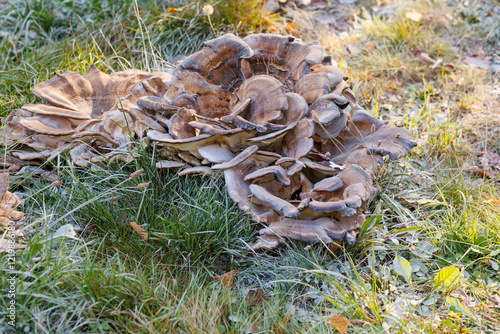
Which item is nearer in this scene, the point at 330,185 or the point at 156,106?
the point at 330,185

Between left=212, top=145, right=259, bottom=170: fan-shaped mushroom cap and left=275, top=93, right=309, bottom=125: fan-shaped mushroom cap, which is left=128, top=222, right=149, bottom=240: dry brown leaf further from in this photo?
left=275, top=93, right=309, bottom=125: fan-shaped mushroom cap

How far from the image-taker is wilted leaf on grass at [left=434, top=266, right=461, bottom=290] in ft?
9.61

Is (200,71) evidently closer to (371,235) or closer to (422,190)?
(371,235)

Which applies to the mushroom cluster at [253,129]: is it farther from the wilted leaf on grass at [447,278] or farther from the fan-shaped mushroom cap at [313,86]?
the wilted leaf on grass at [447,278]

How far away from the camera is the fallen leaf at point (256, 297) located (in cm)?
285

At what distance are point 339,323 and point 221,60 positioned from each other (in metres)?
2.53

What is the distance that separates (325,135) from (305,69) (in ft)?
2.31

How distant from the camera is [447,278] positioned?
2.94 meters

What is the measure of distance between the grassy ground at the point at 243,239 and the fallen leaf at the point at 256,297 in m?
0.07

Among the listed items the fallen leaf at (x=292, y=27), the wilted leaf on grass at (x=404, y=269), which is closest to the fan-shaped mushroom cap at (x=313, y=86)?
the wilted leaf on grass at (x=404, y=269)

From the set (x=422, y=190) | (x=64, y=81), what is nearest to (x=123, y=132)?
(x=64, y=81)

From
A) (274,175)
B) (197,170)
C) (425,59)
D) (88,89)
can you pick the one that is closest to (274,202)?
(274,175)

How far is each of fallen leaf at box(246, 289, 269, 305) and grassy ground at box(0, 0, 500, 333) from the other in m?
0.07

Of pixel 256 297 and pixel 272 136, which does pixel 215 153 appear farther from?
pixel 256 297
